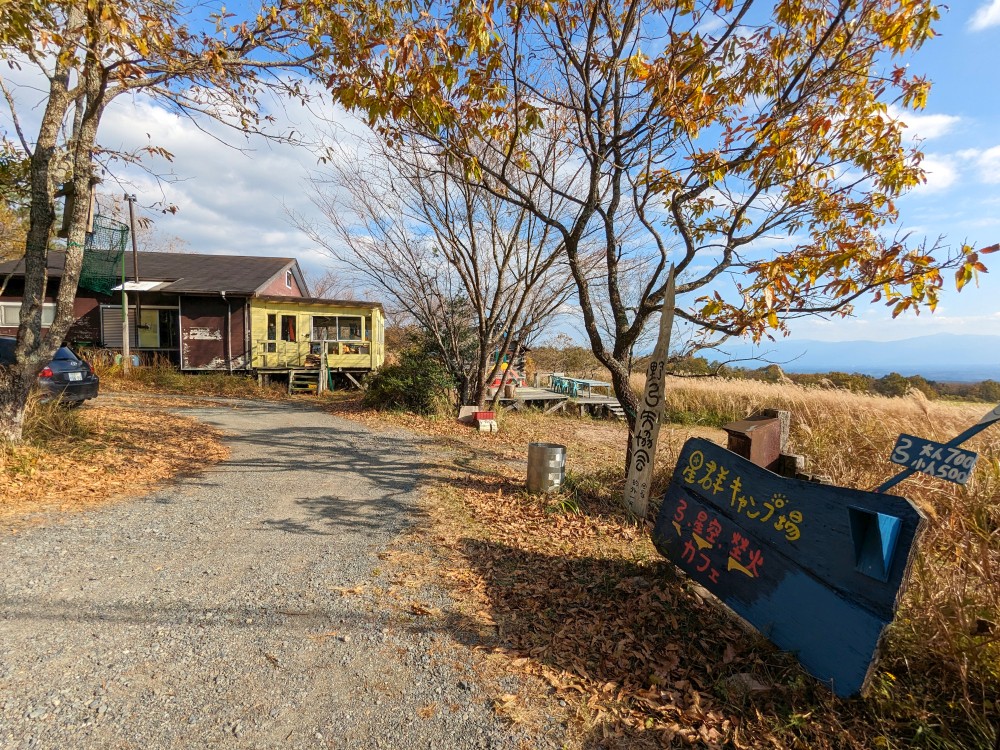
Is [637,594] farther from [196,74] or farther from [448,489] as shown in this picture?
[196,74]

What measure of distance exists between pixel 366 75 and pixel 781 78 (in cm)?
410

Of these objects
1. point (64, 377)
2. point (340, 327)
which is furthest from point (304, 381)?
point (64, 377)

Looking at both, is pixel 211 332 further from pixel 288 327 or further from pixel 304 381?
pixel 304 381

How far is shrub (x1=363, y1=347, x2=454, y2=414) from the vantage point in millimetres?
11781

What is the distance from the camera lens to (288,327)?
57.7 ft

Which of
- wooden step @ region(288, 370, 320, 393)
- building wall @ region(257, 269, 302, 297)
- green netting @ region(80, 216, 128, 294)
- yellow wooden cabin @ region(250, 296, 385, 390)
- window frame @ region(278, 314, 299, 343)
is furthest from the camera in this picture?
building wall @ region(257, 269, 302, 297)

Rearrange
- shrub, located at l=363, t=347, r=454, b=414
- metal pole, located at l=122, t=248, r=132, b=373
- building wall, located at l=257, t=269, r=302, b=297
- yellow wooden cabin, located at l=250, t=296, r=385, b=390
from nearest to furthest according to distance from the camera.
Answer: shrub, located at l=363, t=347, r=454, b=414, metal pole, located at l=122, t=248, r=132, b=373, yellow wooden cabin, located at l=250, t=296, r=385, b=390, building wall, located at l=257, t=269, r=302, b=297

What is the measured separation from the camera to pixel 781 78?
475cm

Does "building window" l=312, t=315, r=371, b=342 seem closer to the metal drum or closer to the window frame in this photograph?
the window frame

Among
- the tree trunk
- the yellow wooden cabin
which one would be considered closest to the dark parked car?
the tree trunk

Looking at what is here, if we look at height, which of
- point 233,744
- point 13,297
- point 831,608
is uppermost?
point 13,297

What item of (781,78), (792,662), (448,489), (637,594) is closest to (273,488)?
(448,489)

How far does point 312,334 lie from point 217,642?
15953 mm

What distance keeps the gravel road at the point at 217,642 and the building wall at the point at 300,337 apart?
41.7ft
